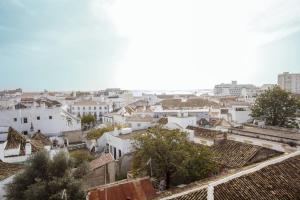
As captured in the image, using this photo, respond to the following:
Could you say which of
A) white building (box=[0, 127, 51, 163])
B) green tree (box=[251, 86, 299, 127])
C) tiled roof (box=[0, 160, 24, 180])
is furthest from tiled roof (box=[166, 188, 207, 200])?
green tree (box=[251, 86, 299, 127])

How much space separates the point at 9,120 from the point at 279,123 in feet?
117

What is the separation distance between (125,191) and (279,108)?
1185 inches

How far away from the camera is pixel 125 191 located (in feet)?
68.0

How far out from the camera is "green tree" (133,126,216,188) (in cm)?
2408

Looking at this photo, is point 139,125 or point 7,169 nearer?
point 7,169

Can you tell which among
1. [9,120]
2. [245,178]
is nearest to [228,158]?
[245,178]

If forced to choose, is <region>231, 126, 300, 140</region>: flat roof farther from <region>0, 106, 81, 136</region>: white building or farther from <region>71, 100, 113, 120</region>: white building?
<region>71, 100, 113, 120</region>: white building

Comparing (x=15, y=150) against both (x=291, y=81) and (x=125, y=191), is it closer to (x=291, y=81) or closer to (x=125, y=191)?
(x=125, y=191)

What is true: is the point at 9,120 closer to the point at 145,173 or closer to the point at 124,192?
the point at 145,173

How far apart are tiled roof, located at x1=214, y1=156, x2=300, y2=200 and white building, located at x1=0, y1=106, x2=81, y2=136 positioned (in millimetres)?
35019

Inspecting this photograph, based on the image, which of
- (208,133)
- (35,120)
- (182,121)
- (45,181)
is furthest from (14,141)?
(182,121)

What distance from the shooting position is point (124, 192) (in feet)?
67.6

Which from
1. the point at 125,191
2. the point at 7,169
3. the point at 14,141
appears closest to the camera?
the point at 125,191

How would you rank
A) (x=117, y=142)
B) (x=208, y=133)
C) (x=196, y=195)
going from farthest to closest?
(x=117, y=142), (x=208, y=133), (x=196, y=195)
